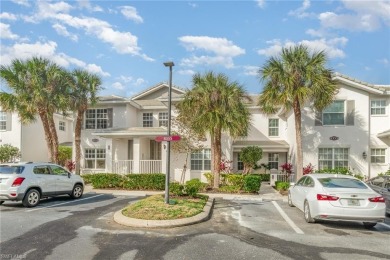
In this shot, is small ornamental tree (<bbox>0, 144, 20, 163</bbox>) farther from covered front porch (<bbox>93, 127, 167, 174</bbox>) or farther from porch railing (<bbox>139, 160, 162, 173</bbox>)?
porch railing (<bbox>139, 160, 162, 173</bbox>)

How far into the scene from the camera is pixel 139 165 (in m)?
21.5

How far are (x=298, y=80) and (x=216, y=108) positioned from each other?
4.64 metres

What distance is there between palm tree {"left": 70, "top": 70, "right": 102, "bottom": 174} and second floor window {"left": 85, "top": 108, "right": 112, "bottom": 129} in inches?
83.1

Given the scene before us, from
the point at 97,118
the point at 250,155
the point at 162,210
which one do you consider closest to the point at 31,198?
the point at 162,210

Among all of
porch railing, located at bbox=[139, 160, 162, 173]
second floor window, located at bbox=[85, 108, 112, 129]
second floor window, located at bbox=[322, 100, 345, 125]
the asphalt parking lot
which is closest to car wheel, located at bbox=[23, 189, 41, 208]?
the asphalt parking lot

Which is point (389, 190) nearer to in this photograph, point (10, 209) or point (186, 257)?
point (186, 257)

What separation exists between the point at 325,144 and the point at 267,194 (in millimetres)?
6218

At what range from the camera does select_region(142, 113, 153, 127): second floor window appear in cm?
2655

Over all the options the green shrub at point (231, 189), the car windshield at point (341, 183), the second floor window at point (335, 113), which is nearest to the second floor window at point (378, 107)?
the second floor window at point (335, 113)

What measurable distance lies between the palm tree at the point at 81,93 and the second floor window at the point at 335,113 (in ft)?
51.5

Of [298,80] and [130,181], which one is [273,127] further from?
[130,181]

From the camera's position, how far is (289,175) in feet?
70.6

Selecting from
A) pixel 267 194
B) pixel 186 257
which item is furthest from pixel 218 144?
pixel 186 257

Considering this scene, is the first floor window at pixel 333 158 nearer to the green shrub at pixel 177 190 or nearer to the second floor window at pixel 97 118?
the green shrub at pixel 177 190
